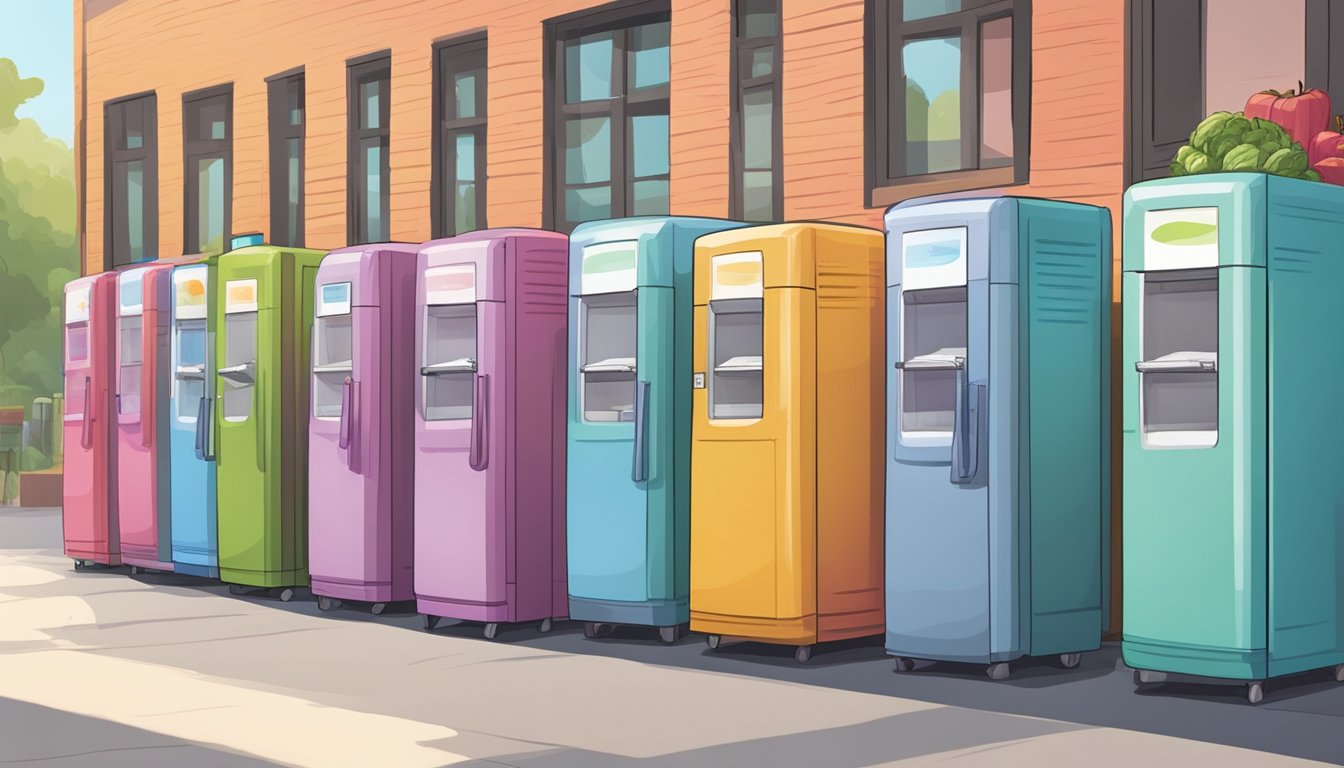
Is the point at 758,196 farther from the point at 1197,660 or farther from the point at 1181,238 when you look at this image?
the point at 1197,660

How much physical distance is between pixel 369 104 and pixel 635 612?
8.02 metres

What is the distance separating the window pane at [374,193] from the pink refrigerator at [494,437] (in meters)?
5.80

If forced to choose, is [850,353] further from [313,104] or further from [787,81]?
[313,104]

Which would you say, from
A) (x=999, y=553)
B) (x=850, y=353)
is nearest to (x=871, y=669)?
(x=999, y=553)

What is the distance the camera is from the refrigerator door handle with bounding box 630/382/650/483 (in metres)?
8.83

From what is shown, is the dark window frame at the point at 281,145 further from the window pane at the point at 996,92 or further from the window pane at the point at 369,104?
the window pane at the point at 996,92

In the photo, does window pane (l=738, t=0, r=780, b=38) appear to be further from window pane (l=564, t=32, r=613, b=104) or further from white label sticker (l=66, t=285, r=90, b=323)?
white label sticker (l=66, t=285, r=90, b=323)

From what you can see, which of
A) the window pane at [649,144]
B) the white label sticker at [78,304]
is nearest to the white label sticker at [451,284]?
the window pane at [649,144]

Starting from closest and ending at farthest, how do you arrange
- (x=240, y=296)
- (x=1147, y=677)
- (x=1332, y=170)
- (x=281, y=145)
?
1. (x=1147, y=677)
2. (x=1332, y=170)
3. (x=240, y=296)
4. (x=281, y=145)

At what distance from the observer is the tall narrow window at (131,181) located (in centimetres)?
1833

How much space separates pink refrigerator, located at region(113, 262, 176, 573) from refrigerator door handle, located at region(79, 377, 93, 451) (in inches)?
14.6

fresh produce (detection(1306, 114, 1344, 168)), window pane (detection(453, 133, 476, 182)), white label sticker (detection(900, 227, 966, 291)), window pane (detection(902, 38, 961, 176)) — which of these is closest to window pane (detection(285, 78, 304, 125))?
window pane (detection(453, 133, 476, 182))

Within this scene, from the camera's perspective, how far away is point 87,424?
12.8 metres

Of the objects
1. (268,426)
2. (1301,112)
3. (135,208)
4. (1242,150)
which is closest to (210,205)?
(135,208)
